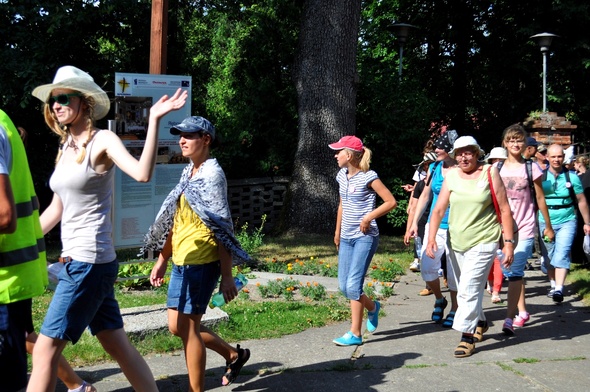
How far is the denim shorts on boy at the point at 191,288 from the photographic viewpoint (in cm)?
470

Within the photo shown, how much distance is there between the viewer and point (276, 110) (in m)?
17.8

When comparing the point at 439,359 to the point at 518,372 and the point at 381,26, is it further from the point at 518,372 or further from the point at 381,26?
the point at 381,26

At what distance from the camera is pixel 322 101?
14.7 metres

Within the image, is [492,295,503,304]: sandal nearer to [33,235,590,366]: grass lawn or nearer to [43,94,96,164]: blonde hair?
[33,235,590,366]: grass lawn

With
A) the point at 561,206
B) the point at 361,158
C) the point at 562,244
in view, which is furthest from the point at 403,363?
the point at 561,206

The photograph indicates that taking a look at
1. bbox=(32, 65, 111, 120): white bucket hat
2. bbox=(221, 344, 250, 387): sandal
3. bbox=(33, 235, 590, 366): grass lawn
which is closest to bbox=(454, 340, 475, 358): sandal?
bbox=(33, 235, 590, 366): grass lawn

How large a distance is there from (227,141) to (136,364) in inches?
516

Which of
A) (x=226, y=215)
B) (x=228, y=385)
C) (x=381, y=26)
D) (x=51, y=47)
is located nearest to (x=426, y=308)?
(x=228, y=385)

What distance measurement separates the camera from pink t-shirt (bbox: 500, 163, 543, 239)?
7.63 m

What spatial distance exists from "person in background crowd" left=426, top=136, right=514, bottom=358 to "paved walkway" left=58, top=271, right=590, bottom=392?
1.22 ft

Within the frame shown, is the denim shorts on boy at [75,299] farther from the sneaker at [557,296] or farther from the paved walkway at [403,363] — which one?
the sneaker at [557,296]

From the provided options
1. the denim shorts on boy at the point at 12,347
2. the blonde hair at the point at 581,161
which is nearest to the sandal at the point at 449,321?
the denim shorts on boy at the point at 12,347

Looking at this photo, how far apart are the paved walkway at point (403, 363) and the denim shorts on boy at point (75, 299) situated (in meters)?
1.43

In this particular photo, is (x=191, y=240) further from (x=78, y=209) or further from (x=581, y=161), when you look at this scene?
(x=581, y=161)
